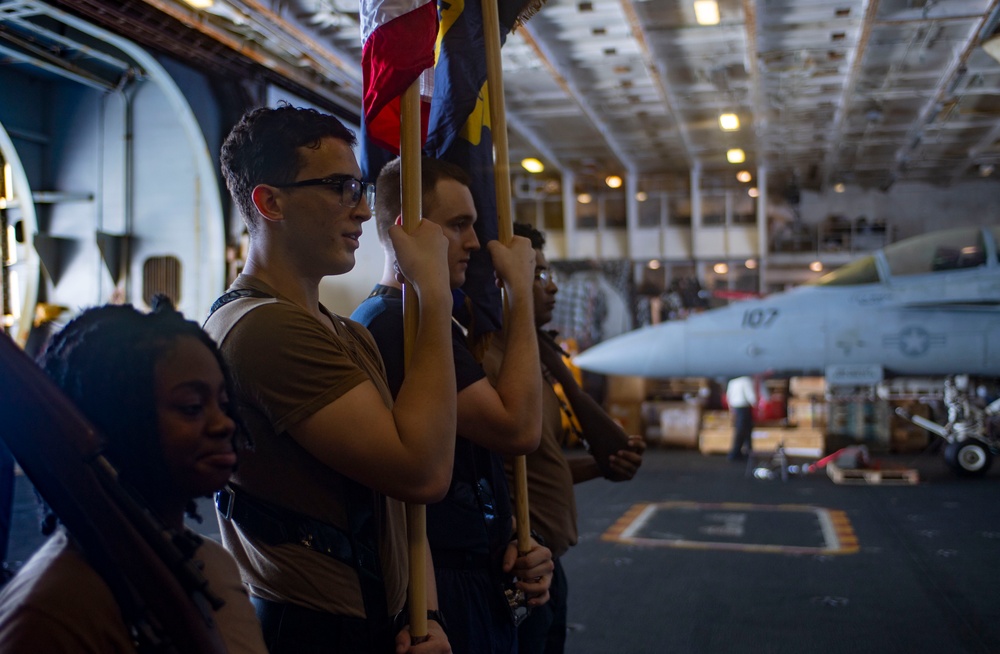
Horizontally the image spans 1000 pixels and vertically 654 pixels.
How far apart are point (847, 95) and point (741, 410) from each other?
16.5 feet

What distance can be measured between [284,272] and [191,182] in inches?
372

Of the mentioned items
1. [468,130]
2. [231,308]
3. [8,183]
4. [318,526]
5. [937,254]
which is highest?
[937,254]

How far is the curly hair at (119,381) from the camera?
0.99 m

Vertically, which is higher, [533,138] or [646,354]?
[533,138]

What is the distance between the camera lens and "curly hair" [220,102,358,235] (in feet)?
5.11

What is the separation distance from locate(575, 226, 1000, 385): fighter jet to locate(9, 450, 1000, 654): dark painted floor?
4.79ft

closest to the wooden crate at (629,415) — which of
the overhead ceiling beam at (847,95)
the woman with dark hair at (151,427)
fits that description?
the overhead ceiling beam at (847,95)

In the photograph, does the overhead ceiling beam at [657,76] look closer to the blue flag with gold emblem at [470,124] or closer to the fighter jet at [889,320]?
the fighter jet at [889,320]

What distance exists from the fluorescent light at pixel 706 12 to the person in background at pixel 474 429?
829 cm

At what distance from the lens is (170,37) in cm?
761

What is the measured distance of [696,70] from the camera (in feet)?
40.5

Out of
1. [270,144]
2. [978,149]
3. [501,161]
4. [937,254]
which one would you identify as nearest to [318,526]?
[270,144]

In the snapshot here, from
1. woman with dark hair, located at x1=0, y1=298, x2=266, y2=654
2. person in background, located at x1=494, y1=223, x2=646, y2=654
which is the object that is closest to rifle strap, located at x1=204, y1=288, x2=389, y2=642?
woman with dark hair, located at x1=0, y1=298, x2=266, y2=654

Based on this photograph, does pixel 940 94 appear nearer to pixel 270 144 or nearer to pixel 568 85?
pixel 568 85
